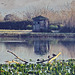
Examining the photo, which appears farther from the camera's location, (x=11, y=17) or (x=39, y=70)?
(x=11, y=17)

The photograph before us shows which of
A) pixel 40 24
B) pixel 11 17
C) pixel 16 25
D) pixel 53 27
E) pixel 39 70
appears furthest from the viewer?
pixel 11 17

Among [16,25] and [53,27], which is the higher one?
[16,25]

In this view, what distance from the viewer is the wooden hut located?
2530 centimetres

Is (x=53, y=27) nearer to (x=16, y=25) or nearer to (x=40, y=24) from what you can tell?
(x=40, y=24)

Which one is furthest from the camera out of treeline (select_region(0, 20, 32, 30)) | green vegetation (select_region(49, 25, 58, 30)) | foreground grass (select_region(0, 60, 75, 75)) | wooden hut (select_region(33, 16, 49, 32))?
treeline (select_region(0, 20, 32, 30))

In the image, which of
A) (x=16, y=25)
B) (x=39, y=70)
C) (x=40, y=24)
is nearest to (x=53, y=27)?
(x=40, y=24)

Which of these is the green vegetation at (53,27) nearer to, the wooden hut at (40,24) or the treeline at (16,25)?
the wooden hut at (40,24)

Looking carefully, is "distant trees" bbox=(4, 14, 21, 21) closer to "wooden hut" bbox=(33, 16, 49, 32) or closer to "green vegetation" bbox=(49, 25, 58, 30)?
"wooden hut" bbox=(33, 16, 49, 32)

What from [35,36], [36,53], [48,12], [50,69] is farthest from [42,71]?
[48,12]

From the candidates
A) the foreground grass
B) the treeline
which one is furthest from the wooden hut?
the foreground grass

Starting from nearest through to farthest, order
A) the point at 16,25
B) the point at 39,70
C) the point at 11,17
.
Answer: the point at 39,70 → the point at 16,25 → the point at 11,17

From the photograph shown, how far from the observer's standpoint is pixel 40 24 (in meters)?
25.6

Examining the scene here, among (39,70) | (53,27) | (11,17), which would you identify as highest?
(11,17)

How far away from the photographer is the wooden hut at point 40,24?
83.0 ft
